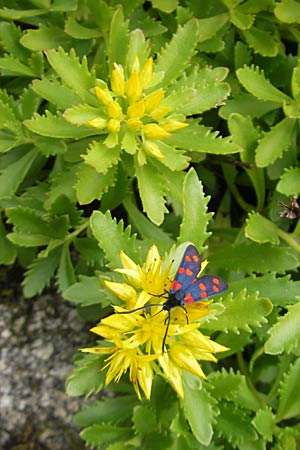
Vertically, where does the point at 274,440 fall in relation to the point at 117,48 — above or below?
below

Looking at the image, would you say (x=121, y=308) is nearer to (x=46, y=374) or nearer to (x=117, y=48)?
(x=117, y=48)

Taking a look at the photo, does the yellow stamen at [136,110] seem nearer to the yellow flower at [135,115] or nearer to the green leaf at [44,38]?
the yellow flower at [135,115]

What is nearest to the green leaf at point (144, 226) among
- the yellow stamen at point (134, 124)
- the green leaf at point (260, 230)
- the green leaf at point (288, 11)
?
the green leaf at point (260, 230)

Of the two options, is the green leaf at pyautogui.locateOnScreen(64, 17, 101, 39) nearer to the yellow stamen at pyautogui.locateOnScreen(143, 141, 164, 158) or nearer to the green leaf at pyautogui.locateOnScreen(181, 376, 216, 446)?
the yellow stamen at pyautogui.locateOnScreen(143, 141, 164, 158)

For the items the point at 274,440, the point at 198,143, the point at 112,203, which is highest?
the point at 198,143

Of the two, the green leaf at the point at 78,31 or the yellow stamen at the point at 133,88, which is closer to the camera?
the yellow stamen at the point at 133,88

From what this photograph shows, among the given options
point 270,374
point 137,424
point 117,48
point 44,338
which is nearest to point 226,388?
point 137,424

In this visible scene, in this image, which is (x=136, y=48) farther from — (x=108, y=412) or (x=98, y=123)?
(x=108, y=412)

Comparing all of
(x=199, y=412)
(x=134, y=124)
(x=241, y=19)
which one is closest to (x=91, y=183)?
(x=134, y=124)
